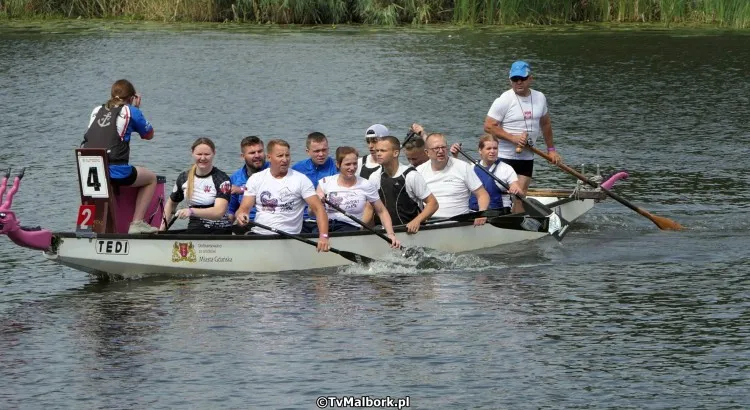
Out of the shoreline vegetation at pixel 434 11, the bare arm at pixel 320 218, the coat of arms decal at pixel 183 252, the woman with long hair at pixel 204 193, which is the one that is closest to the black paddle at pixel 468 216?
the bare arm at pixel 320 218

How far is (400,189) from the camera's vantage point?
15234mm

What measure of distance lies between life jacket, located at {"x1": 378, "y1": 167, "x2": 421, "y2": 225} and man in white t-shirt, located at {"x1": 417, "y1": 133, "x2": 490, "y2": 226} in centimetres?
46

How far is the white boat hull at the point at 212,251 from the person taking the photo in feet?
44.8

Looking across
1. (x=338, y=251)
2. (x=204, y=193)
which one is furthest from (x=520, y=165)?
(x=204, y=193)

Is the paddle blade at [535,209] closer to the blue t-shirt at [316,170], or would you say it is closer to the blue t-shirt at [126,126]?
the blue t-shirt at [316,170]

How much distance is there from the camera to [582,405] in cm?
1048

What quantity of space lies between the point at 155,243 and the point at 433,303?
2.65 metres

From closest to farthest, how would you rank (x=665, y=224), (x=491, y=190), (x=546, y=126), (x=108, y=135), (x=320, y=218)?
(x=108, y=135), (x=320, y=218), (x=491, y=190), (x=546, y=126), (x=665, y=224)

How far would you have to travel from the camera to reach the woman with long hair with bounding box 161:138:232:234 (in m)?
14.1

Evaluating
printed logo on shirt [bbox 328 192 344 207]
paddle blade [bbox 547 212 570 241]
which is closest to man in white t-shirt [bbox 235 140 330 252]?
printed logo on shirt [bbox 328 192 344 207]

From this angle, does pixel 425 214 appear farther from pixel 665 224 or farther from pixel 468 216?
pixel 665 224

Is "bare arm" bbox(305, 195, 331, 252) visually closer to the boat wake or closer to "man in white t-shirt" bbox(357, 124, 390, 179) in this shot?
the boat wake

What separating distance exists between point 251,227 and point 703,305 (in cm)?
434

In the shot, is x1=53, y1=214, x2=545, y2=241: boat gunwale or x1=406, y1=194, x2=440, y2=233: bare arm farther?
x1=406, y1=194, x2=440, y2=233: bare arm
